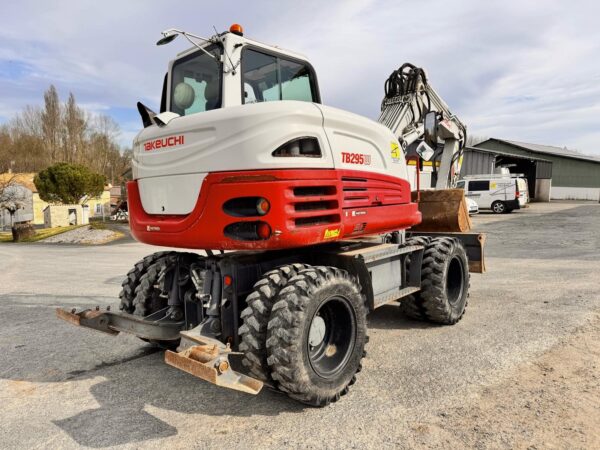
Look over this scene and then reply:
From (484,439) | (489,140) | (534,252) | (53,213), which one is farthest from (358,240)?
(489,140)

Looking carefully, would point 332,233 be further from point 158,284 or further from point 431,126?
point 431,126

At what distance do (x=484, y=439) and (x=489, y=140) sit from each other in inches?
1680

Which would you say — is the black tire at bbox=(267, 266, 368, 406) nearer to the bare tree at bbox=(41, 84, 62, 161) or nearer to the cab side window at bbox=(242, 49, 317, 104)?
the cab side window at bbox=(242, 49, 317, 104)

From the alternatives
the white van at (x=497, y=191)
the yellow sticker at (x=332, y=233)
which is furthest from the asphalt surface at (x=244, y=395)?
the white van at (x=497, y=191)

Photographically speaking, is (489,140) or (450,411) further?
(489,140)

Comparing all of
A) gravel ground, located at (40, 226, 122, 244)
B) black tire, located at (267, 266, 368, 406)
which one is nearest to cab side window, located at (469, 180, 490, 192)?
gravel ground, located at (40, 226, 122, 244)

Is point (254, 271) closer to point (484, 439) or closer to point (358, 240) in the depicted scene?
point (358, 240)

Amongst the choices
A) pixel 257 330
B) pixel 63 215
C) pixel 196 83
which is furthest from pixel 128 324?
pixel 63 215

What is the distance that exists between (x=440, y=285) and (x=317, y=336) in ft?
7.54

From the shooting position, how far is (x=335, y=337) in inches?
163

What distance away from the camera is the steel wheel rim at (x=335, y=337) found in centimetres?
394

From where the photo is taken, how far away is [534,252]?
1254cm

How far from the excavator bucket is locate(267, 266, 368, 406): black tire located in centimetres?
307

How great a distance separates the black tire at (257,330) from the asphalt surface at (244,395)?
0.41m
